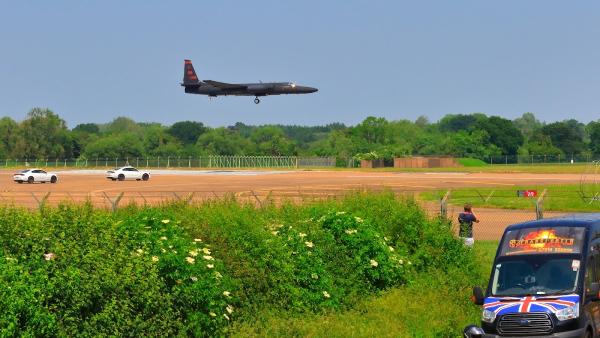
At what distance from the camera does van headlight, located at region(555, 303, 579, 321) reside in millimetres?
15781

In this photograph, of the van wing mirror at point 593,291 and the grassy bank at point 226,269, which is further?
the van wing mirror at point 593,291

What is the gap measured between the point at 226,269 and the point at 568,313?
22.5 feet

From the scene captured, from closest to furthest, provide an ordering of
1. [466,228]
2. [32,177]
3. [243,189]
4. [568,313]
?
[568,313] < [466,228] < [243,189] < [32,177]

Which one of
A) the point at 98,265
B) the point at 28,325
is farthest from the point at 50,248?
the point at 28,325

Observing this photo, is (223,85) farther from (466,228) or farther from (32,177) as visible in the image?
(466,228)

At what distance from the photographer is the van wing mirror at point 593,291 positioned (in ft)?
53.6

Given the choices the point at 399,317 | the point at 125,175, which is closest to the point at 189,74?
the point at 125,175

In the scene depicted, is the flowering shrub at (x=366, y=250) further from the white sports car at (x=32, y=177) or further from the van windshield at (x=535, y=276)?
the white sports car at (x=32, y=177)

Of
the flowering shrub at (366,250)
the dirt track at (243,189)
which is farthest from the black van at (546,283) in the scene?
the dirt track at (243,189)

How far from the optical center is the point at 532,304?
16.1 meters

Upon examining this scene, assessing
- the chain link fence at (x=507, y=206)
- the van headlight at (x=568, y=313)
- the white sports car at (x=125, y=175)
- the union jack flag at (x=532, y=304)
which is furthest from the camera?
the white sports car at (x=125, y=175)

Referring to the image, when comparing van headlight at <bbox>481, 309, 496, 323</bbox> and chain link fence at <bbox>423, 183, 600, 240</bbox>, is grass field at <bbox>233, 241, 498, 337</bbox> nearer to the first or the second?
van headlight at <bbox>481, 309, 496, 323</bbox>

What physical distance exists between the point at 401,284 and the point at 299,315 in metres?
4.79

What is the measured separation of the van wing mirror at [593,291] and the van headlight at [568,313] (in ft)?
2.15
